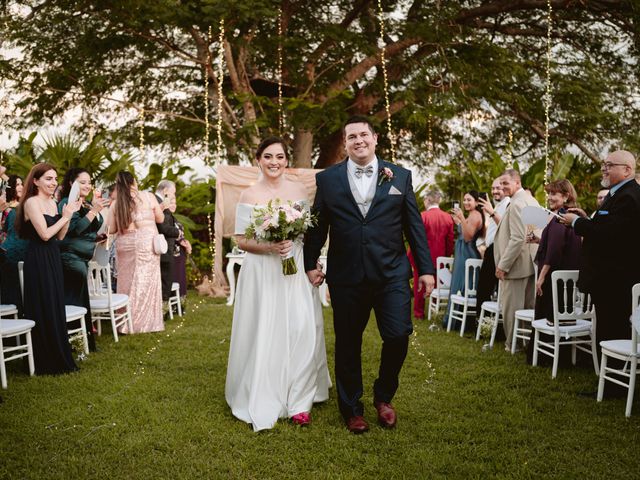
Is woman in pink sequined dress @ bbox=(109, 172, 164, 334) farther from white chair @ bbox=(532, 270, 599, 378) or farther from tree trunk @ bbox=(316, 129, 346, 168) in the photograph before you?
tree trunk @ bbox=(316, 129, 346, 168)

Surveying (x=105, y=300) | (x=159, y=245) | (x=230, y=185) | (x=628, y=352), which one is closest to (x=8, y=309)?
A: (x=105, y=300)

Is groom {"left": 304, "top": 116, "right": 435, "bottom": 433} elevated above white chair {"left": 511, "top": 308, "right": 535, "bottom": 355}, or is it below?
above

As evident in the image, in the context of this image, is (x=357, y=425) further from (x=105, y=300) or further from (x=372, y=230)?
(x=105, y=300)

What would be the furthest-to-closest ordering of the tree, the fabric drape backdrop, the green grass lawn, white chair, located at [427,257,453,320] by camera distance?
the tree < the fabric drape backdrop < white chair, located at [427,257,453,320] < the green grass lawn

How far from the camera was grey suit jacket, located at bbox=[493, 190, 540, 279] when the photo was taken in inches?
241

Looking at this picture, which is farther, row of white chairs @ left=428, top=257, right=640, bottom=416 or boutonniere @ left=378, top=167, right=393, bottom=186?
row of white chairs @ left=428, top=257, right=640, bottom=416

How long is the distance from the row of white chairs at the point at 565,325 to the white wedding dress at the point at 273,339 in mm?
2066

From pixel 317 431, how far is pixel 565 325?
2.80m

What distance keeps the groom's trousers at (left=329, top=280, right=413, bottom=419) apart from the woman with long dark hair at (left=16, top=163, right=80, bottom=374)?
8.93 ft

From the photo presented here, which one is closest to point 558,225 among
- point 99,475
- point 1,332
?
point 99,475

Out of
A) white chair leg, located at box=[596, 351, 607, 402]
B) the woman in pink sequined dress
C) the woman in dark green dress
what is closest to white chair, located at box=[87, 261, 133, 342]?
the woman in pink sequined dress

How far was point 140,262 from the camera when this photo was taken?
7.74 metres

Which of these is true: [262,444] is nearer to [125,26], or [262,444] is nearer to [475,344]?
[475,344]

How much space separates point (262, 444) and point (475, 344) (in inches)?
150
